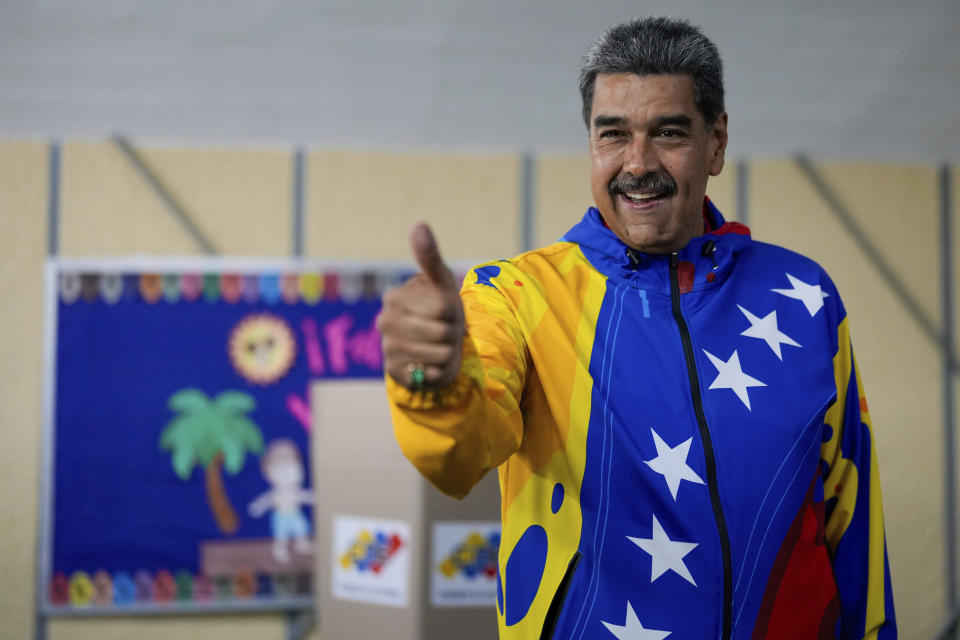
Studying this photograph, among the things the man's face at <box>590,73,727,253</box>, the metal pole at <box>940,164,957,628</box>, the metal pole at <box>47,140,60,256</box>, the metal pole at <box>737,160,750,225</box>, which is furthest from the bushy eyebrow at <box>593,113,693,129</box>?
the metal pole at <box>940,164,957,628</box>

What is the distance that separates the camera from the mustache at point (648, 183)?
940 mm

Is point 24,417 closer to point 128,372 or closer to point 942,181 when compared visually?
point 128,372

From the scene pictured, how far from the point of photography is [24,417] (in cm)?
272

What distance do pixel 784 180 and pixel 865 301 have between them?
0.49 m

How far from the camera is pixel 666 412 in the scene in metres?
0.88

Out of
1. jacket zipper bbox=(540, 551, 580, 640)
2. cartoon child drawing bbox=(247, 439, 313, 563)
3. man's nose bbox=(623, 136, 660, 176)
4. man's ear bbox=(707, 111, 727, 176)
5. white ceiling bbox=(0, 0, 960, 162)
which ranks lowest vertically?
cartoon child drawing bbox=(247, 439, 313, 563)

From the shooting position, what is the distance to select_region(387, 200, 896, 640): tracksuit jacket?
33.5 inches

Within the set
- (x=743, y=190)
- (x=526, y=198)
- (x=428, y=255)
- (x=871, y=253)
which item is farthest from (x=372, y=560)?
(x=871, y=253)

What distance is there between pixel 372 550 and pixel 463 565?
0.22 meters

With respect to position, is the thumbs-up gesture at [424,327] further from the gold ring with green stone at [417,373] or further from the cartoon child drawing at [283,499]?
the cartoon child drawing at [283,499]

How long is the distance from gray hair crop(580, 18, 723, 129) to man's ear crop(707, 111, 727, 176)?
1 centimetres

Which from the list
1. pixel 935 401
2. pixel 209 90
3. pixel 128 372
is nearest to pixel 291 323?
pixel 128 372

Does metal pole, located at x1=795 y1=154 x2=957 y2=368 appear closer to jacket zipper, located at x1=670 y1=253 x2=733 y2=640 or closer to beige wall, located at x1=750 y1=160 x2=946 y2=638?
beige wall, located at x1=750 y1=160 x2=946 y2=638

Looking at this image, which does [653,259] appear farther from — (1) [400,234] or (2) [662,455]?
(1) [400,234]
